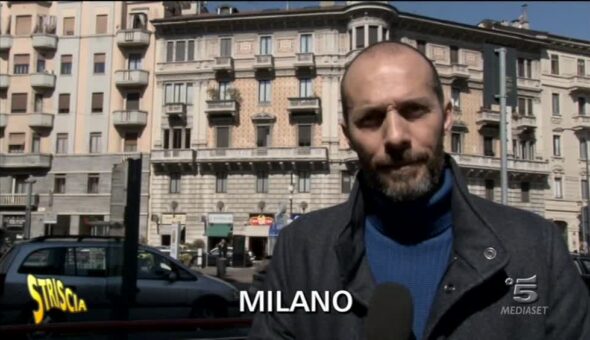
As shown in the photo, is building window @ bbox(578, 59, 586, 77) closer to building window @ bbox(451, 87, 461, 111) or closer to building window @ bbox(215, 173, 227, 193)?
building window @ bbox(451, 87, 461, 111)

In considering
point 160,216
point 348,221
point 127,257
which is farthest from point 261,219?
point 348,221

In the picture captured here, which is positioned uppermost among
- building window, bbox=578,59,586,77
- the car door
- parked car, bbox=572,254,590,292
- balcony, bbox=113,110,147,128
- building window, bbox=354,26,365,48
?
building window, bbox=354,26,365,48

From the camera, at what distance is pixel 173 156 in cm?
2789

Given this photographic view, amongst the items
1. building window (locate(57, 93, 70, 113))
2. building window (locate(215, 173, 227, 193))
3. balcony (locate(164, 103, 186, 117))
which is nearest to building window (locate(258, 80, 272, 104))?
balcony (locate(164, 103, 186, 117))

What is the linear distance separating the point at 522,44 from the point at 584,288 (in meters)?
4.13

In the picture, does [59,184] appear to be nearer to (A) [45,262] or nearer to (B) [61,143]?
(B) [61,143]

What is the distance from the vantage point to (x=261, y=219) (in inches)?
1048

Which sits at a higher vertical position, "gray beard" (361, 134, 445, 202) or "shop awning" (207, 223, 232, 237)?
"gray beard" (361, 134, 445, 202)

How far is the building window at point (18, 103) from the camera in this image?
20391 mm

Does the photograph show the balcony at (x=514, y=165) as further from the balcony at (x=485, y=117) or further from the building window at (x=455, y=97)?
the balcony at (x=485, y=117)

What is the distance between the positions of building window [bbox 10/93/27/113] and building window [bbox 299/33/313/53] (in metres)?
11.7

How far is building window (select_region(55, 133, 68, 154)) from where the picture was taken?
83.5ft

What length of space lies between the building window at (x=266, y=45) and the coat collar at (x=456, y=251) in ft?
89.2

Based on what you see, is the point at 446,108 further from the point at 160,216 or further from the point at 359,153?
the point at 160,216
